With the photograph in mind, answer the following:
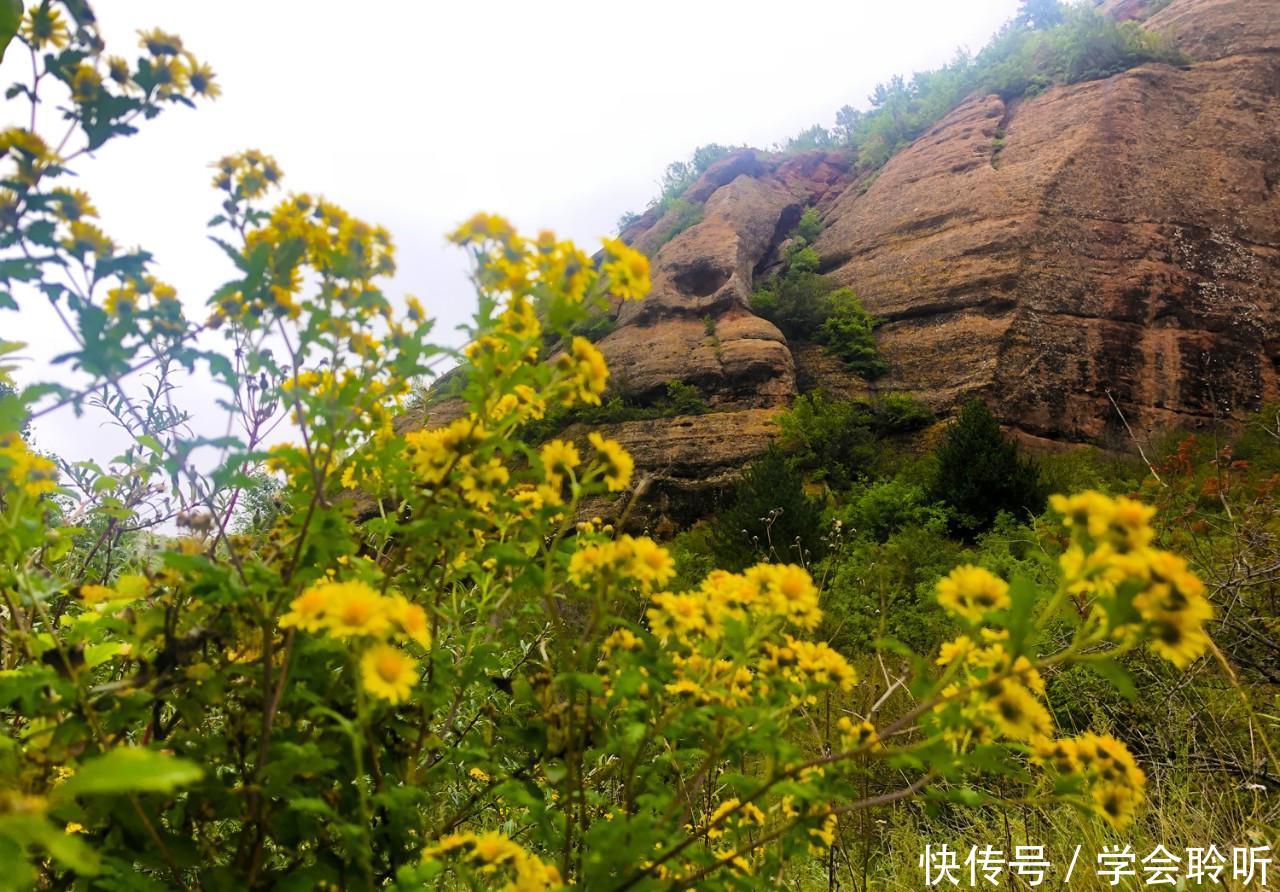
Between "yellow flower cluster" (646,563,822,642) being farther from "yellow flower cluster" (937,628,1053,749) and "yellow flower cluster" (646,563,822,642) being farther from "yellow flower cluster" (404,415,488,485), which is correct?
"yellow flower cluster" (404,415,488,485)

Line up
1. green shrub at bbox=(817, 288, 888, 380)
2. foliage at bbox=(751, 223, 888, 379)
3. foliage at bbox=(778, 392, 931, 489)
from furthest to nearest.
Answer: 1. foliage at bbox=(751, 223, 888, 379)
2. green shrub at bbox=(817, 288, 888, 380)
3. foliage at bbox=(778, 392, 931, 489)

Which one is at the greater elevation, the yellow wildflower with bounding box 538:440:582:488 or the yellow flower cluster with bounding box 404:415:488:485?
the yellow flower cluster with bounding box 404:415:488:485

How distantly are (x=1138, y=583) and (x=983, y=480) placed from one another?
29.0ft

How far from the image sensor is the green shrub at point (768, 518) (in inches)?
318

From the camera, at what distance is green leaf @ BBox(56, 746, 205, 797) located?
336 millimetres

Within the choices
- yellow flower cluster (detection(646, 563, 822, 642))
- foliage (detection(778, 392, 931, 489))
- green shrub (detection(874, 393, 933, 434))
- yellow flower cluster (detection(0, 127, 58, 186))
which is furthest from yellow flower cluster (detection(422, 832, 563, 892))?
green shrub (detection(874, 393, 933, 434))

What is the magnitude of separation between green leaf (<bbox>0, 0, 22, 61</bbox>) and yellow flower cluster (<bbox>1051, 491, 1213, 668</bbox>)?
1575 mm

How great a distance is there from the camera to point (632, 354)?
14.1 m

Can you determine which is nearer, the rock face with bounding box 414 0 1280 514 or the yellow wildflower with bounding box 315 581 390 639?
the yellow wildflower with bounding box 315 581 390 639

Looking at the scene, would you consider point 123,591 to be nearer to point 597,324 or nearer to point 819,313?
point 597,324

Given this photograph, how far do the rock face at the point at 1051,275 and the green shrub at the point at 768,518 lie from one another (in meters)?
2.19

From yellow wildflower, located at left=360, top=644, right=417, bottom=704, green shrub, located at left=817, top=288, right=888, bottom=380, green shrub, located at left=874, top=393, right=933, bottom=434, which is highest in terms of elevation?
yellow wildflower, located at left=360, top=644, right=417, bottom=704

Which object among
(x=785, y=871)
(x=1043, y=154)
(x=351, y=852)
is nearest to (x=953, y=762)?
(x=351, y=852)

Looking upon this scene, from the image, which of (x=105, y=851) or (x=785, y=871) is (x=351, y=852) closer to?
(x=105, y=851)
